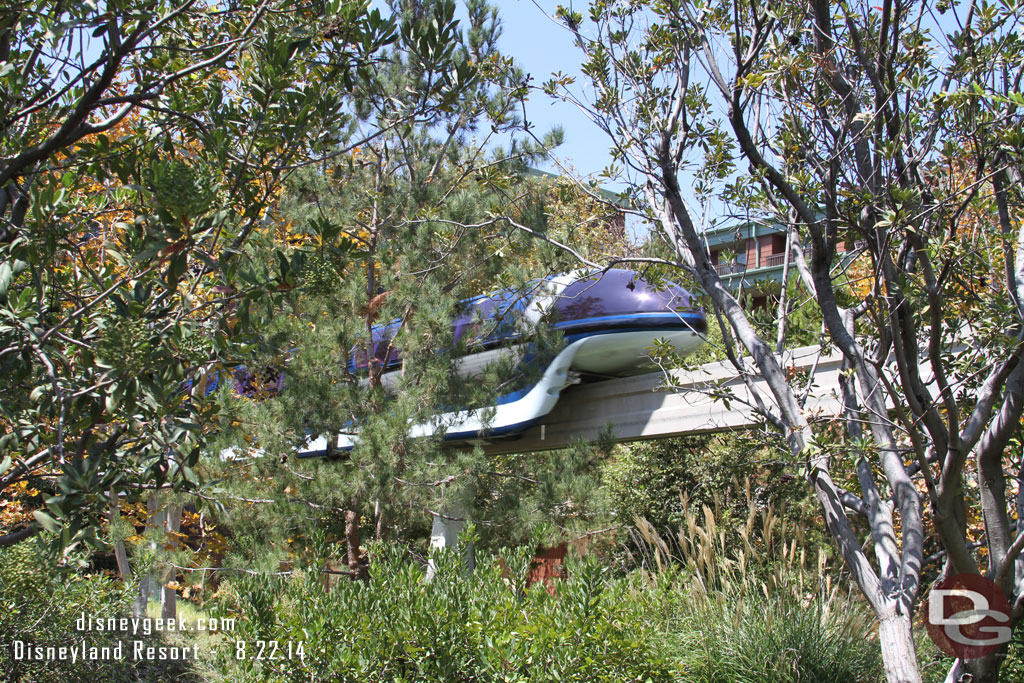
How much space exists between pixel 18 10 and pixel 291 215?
11.4 ft

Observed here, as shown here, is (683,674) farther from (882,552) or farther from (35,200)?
(35,200)

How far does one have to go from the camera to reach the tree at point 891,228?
2.57 metres

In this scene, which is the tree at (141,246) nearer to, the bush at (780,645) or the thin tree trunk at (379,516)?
the bush at (780,645)

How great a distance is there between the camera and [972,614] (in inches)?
109

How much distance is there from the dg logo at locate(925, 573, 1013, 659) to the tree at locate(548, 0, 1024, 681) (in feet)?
0.15

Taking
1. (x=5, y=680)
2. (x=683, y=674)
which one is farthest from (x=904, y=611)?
(x=5, y=680)

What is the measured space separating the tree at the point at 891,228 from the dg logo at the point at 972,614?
0.15ft

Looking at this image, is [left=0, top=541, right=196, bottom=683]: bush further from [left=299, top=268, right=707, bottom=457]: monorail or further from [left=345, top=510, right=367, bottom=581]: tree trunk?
[left=299, top=268, right=707, bottom=457]: monorail

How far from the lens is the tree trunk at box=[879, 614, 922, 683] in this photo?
107 inches

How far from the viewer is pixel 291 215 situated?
5.68 m

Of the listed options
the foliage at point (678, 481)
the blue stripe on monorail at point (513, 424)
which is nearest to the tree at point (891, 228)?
the blue stripe on monorail at point (513, 424)

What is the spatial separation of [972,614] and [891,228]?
1.43 m

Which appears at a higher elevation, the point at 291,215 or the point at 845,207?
the point at 291,215

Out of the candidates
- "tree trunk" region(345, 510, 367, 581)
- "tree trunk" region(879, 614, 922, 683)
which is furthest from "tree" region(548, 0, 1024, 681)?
"tree trunk" region(345, 510, 367, 581)
